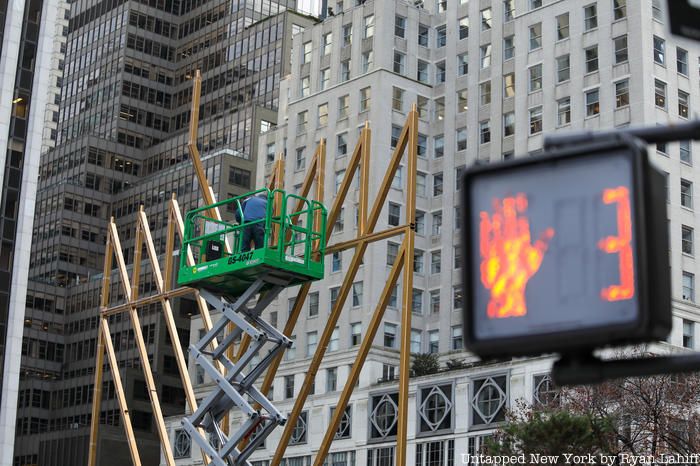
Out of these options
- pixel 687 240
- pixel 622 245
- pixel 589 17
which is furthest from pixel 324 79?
pixel 622 245

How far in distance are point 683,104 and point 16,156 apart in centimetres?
→ 4542

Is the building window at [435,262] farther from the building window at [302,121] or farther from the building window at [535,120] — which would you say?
the building window at [302,121]

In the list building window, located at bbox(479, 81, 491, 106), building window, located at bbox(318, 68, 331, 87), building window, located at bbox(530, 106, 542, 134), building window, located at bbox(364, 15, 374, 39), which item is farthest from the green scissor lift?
building window, located at bbox(318, 68, 331, 87)

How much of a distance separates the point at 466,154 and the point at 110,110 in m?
71.3

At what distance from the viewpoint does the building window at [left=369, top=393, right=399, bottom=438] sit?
316ft

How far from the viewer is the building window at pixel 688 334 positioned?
88.8m

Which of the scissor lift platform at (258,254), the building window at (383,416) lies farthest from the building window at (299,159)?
the scissor lift platform at (258,254)

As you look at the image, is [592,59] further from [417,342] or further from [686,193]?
Answer: [417,342]

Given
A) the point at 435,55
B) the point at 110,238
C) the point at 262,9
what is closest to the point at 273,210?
the point at 110,238

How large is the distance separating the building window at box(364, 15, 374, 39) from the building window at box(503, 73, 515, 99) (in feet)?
42.2

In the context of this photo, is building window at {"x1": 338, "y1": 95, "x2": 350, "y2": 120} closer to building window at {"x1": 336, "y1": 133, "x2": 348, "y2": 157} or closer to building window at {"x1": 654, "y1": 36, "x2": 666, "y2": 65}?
building window at {"x1": 336, "y1": 133, "x2": 348, "y2": 157}

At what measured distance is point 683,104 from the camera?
310ft

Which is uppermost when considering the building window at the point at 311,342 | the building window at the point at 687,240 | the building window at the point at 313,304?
the building window at the point at 687,240

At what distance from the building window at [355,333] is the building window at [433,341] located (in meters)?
5.67
